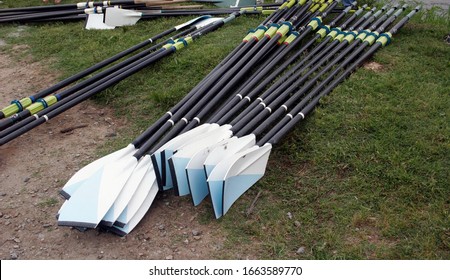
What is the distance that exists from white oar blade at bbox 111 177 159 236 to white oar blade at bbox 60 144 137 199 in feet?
1.39

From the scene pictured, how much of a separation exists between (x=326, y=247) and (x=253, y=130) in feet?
4.32

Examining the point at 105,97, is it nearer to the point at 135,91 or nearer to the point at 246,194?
the point at 135,91

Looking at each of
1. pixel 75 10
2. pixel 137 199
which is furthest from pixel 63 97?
pixel 75 10

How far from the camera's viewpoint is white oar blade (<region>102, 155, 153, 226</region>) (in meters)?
3.37

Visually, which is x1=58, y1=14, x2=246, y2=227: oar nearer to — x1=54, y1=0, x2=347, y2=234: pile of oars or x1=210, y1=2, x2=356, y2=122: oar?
x1=54, y1=0, x2=347, y2=234: pile of oars

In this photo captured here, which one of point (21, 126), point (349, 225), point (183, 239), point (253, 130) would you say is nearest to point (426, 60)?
point (253, 130)

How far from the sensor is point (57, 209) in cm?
367

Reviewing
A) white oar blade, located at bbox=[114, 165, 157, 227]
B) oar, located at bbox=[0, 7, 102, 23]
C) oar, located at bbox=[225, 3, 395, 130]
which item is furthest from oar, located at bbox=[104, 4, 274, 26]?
white oar blade, located at bbox=[114, 165, 157, 227]

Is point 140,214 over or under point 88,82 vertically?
under

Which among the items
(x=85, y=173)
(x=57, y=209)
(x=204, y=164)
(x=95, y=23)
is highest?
(x=204, y=164)

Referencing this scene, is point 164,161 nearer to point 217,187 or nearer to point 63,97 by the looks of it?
point 217,187

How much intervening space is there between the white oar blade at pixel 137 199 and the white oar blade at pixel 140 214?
0.03 meters

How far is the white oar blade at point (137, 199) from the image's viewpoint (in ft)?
11.2

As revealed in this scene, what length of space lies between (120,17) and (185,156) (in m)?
3.88
